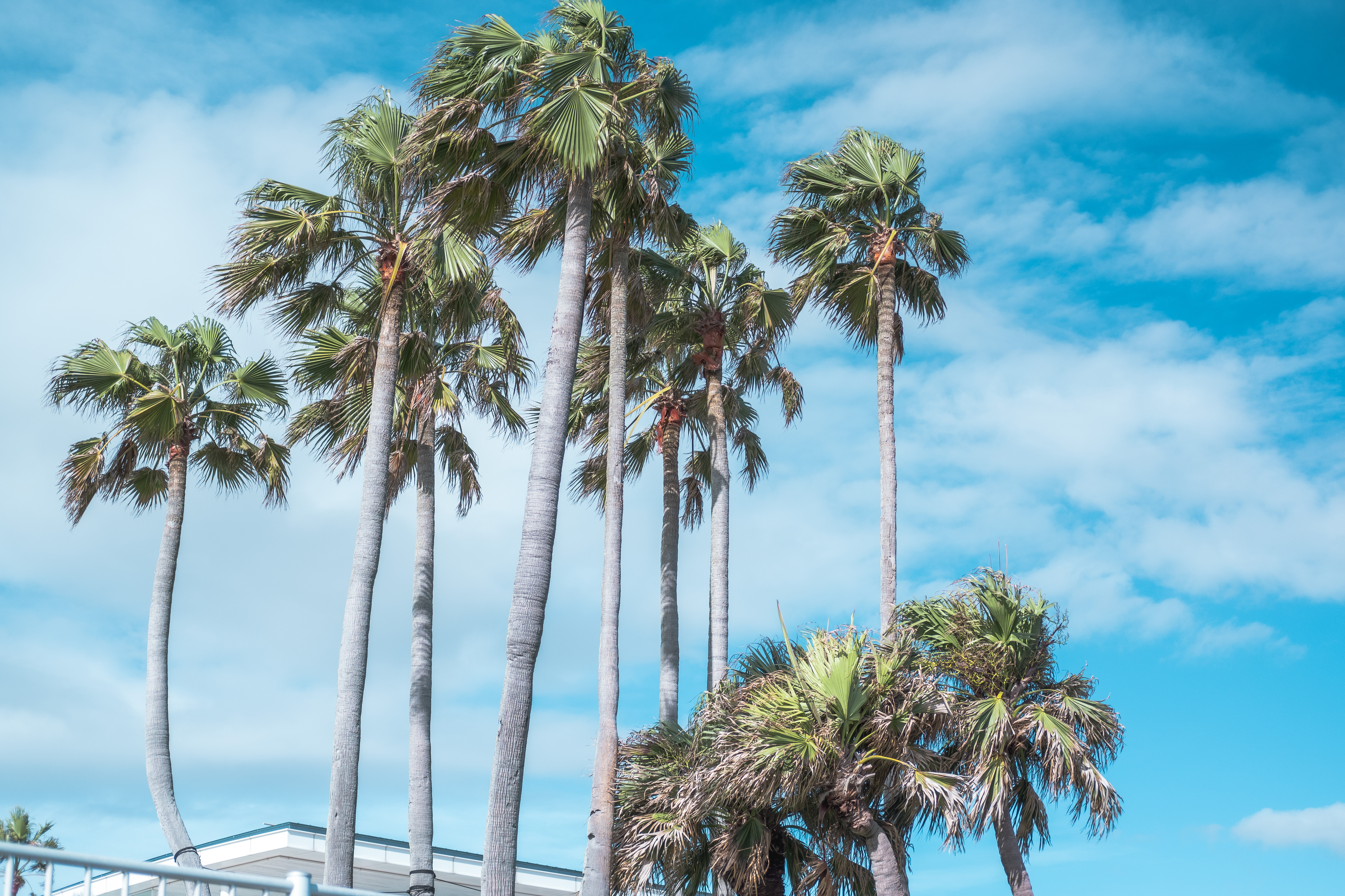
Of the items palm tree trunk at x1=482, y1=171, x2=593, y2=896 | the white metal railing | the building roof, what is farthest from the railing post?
the building roof

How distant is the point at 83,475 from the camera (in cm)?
2122

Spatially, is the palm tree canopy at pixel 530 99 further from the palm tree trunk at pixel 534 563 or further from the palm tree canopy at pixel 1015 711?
the palm tree canopy at pixel 1015 711

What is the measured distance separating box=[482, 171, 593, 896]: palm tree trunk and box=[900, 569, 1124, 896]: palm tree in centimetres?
603

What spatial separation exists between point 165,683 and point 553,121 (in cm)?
1132

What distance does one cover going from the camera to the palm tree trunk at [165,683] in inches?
719

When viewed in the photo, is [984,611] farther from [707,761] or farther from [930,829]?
[707,761]

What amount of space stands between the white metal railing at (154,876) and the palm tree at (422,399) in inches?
450

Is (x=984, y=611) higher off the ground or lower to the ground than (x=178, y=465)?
lower

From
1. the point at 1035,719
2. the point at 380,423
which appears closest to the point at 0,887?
the point at 380,423

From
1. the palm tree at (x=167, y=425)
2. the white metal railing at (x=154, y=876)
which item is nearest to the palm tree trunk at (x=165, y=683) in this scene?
the palm tree at (x=167, y=425)

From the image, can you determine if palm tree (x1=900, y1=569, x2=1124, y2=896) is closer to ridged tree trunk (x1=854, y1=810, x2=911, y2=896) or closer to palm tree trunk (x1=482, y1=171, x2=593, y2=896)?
ridged tree trunk (x1=854, y1=810, x2=911, y2=896)

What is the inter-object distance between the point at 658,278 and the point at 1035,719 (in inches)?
336

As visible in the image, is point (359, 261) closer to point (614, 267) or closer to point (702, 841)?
point (614, 267)

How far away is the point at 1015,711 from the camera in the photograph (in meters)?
15.7
